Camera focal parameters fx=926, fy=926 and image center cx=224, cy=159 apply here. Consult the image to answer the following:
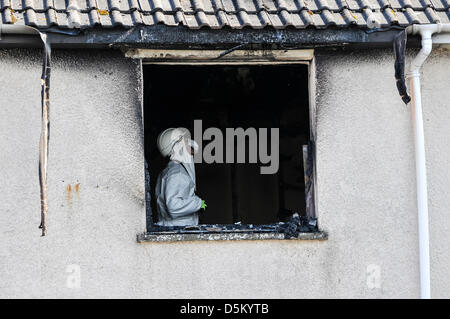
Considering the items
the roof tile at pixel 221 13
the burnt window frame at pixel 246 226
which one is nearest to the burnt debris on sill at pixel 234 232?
the burnt window frame at pixel 246 226

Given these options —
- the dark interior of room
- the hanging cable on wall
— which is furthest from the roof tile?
the dark interior of room

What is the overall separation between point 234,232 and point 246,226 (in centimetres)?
23

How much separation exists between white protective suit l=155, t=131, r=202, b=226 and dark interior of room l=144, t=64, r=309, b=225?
173cm

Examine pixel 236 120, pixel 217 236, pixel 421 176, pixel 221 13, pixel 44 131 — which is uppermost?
pixel 221 13

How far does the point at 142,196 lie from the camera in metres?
7.69


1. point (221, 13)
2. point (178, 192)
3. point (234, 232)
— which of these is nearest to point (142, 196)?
point (178, 192)

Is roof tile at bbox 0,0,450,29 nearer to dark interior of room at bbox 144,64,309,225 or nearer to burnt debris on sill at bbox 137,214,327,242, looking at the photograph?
burnt debris on sill at bbox 137,214,327,242

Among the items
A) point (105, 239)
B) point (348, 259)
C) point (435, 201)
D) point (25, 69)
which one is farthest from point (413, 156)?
point (25, 69)

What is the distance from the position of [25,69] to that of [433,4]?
137 inches

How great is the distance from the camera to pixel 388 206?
311 inches

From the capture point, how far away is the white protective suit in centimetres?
811

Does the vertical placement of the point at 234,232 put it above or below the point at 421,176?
below

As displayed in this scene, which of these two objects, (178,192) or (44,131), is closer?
(44,131)

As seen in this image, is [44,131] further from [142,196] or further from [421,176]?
[421,176]
